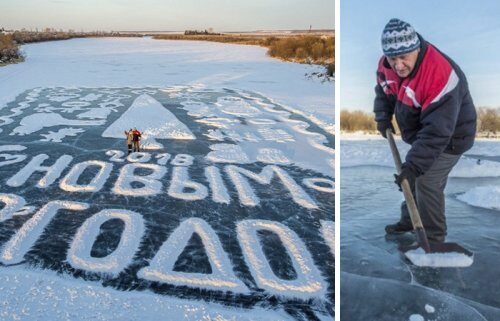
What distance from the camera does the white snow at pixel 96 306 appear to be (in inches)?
71.3

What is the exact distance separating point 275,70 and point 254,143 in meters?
6.11

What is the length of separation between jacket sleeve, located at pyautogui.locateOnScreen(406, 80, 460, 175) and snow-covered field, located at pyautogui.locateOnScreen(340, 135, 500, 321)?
126 millimetres

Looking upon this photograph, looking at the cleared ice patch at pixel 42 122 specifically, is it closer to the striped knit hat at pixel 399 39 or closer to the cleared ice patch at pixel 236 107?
the cleared ice patch at pixel 236 107

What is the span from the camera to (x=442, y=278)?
1350 mm

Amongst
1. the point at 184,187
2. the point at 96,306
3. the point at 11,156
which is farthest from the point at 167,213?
the point at 11,156

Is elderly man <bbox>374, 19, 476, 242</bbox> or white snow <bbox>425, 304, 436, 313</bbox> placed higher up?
elderly man <bbox>374, 19, 476, 242</bbox>

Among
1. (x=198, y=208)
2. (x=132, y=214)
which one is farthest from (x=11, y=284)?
(x=198, y=208)

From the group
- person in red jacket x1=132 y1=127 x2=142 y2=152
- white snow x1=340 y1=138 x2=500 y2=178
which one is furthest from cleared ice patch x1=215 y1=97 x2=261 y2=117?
white snow x1=340 y1=138 x2=500 y2=178

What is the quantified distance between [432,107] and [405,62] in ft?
0.45

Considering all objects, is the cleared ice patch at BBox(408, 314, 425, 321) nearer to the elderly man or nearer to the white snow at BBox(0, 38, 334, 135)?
the elderly man

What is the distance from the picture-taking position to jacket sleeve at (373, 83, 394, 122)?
1.33 m

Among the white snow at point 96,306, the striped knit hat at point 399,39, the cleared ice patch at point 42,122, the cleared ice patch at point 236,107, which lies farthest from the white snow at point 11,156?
the striped knit hat at point 399,39

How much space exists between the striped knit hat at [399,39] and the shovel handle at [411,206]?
0.24m

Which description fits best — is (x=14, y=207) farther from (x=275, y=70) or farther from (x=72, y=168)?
(x=275, y=70)
